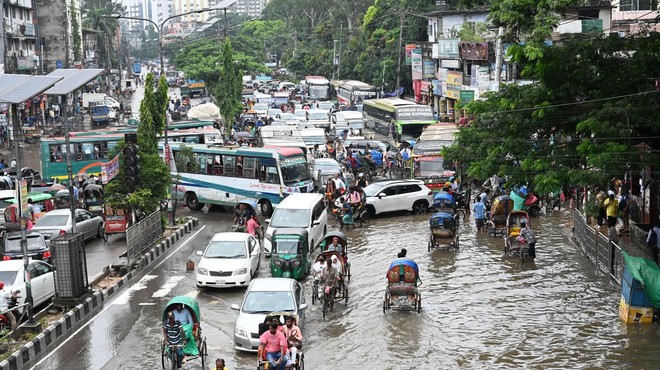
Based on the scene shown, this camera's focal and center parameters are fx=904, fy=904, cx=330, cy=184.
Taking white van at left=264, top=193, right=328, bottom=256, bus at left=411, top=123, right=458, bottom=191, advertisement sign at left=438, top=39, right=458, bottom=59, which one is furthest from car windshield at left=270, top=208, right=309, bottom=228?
advertisement sign at left=438, top=39, right=458, bottom=59

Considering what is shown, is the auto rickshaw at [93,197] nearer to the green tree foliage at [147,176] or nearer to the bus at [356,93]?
the green tree foliage at [147,176]

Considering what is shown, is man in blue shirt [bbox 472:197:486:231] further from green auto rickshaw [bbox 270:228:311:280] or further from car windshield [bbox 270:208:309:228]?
green auto rickshaw [bbox 270:228:311:280]

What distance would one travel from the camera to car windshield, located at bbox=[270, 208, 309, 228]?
2612 cm

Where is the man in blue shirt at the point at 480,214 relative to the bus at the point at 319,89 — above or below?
below

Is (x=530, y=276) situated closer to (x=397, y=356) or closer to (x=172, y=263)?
(x=397, y=356)

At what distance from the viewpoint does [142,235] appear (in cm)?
2662

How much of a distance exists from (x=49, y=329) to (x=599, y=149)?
38.3ft

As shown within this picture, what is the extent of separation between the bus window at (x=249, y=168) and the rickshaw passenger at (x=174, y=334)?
1796 centimetres

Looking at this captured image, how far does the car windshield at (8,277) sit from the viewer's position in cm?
2012

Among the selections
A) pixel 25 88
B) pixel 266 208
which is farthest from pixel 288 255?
pixel 266 208

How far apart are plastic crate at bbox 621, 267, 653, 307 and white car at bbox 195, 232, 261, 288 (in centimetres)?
919

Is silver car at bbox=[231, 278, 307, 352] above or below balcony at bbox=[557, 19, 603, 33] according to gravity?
below

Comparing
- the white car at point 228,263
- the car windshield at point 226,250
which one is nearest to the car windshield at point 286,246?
the white car at point 228,263

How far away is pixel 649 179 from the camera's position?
22.3 metres
